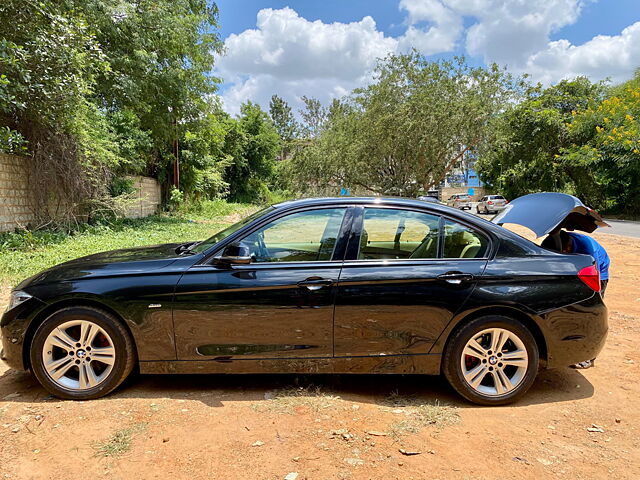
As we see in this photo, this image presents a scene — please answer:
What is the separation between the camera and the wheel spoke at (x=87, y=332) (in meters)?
3.09

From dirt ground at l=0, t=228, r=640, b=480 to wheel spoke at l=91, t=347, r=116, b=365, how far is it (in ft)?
0.99

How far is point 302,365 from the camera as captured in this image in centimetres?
313

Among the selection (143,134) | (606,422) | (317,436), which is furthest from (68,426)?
(143,134)

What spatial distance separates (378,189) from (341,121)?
4853 mm

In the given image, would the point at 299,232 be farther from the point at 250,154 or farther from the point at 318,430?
the point at 250,154

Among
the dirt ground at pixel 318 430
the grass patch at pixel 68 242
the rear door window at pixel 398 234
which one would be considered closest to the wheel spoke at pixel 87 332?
the dirt ground at pixel 318 430

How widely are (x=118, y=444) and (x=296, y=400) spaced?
1.21 metres

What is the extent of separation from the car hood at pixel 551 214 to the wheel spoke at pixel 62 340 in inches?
150

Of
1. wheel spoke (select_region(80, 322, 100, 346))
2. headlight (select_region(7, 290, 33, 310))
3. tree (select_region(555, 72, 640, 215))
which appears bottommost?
wheel spoke (select_region(80, 322, 100, 346))

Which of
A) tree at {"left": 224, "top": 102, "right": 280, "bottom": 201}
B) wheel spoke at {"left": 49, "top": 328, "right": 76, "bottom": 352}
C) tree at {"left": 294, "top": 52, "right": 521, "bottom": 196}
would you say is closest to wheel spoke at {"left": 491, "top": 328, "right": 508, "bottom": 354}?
wheel spoke at {"left": 49, "top": 328, "right": 76, "bottom": 352}

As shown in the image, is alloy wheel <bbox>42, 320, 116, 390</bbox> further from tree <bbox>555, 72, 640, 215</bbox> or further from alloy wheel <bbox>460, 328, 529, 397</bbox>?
tree <bbox>555, 72, 640, 215</bbox>

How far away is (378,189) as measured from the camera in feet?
74.8

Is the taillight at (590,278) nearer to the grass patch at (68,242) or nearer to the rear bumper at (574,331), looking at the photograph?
the rear bumper at (574,331)

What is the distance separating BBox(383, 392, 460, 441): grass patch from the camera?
279cm
